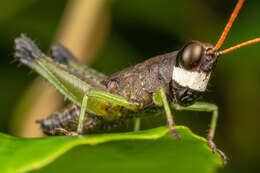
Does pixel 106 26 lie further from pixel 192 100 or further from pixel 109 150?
pixel 109 150

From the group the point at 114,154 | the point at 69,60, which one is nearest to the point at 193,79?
the point at 114,154

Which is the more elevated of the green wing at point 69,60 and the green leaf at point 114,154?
the green wing at point 69,60

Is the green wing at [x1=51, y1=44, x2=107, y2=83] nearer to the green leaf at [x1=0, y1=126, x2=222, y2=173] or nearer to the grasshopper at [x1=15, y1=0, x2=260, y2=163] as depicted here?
the grasshopper at [x1=15, y1=0, x2=260, y2=163]

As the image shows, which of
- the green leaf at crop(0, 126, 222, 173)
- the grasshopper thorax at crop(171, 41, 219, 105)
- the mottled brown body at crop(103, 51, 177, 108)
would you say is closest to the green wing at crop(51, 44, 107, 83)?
the mottled brown body at crop(103, 51, 177, 108)

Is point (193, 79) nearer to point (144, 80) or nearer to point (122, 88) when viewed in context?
point (144, 80)

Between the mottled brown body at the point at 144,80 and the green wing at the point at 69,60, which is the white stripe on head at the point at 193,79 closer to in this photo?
the mottled brown body at the point at 144,80

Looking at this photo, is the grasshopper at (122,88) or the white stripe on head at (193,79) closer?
the white stripe on head at (193,79)

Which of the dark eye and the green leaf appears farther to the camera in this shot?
the dark eye

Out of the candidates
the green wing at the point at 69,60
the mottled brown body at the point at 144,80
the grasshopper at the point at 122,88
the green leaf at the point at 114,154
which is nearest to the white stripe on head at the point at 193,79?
the grasshopper at the point at 122,88

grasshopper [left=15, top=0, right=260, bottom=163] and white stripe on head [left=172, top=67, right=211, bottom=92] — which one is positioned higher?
white stripe on head [left=172, top=67, right=211, bottom=92]
